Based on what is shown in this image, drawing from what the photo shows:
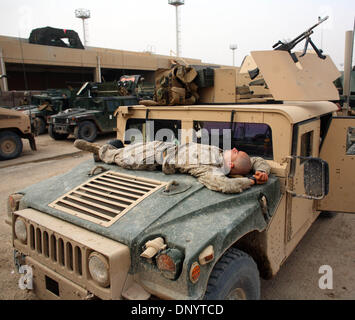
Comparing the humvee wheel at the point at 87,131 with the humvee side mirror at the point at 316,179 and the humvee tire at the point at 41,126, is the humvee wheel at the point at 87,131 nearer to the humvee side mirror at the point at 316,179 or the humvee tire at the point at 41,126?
the humvee tire at the point at 41,126

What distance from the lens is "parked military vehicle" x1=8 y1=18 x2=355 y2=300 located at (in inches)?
78.4

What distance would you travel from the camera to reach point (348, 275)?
11.3 feet

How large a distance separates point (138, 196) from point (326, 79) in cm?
279

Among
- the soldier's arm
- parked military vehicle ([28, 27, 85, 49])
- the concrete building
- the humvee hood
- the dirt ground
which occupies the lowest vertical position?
the dirt ground

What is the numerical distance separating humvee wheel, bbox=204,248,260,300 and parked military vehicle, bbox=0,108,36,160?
30.7ft

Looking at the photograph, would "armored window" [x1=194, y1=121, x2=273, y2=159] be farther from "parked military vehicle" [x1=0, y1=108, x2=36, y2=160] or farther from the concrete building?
the concrete building

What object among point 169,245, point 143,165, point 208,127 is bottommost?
point 169,245

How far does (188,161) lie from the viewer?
287cm

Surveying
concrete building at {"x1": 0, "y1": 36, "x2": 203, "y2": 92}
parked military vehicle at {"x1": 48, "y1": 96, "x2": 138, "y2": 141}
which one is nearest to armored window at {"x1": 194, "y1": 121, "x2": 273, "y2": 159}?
parked military vehicle at {"x1": 48, "y1": 96, "x2": 138, "y2": 141}

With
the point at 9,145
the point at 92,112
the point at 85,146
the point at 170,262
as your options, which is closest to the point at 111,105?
the point at 92,112

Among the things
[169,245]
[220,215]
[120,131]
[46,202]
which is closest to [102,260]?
[169,245]

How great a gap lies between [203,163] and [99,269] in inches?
48.8

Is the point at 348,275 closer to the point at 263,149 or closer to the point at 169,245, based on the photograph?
the point at 263,149

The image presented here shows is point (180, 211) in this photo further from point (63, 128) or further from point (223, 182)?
point (63, 128)
